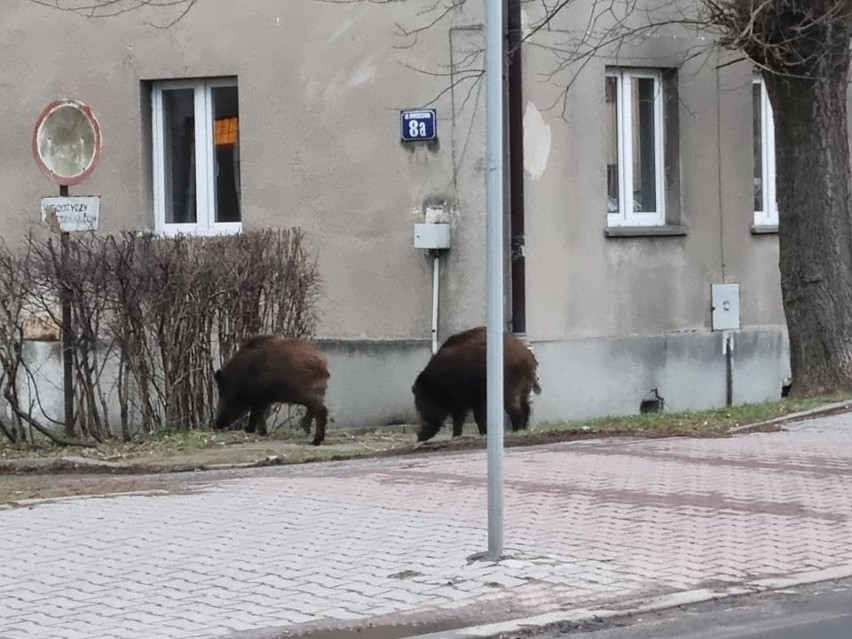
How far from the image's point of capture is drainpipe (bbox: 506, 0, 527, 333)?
16.9 m

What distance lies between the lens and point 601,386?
692 inches

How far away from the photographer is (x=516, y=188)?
16.9m

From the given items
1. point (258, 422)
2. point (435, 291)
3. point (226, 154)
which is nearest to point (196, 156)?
point (226, 154)

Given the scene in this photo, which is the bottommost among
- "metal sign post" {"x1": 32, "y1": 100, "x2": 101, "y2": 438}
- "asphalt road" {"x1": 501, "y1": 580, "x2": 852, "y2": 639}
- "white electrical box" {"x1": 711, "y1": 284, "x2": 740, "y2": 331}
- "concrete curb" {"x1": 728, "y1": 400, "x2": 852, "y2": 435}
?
"asphalt road" {"x1": 501, "y1": 580, "x2": 852, "y2": 639}

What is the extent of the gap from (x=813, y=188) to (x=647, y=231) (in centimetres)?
247

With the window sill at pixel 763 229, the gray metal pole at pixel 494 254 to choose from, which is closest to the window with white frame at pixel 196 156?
the window sill at pixel 763 229

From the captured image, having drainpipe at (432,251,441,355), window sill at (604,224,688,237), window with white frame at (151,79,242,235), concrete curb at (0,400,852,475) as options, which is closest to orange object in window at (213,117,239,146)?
window with white frame at (151,79,242,235)

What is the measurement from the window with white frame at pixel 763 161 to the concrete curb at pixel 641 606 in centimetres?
1151

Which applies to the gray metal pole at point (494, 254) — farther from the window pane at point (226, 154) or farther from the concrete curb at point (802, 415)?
the window pane at point (226, 154)

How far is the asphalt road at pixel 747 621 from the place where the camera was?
7000mm

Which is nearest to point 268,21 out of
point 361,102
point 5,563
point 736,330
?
point 361,102

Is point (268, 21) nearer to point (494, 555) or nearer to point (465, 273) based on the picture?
→ point (465, 273)

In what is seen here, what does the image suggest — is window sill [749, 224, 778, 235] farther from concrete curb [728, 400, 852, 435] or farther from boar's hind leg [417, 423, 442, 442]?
boar's hind leg [417, 423, 442, 442]

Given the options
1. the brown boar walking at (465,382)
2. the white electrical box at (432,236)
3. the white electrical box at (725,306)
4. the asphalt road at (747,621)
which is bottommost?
the asphalt road at (747,621)
